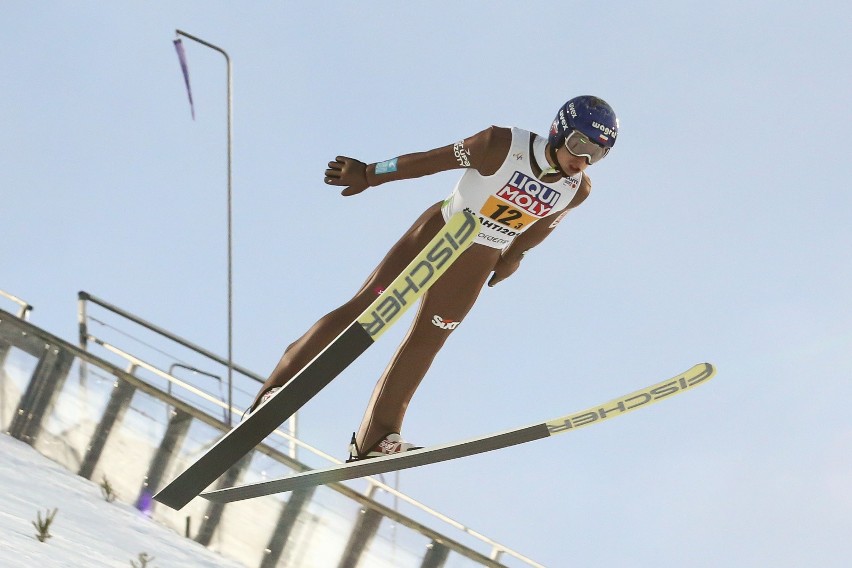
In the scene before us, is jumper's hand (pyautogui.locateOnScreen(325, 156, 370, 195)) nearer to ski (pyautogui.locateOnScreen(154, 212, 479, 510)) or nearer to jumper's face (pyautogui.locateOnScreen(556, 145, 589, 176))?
ski (pyautogui.locateOnScreen(154, 212, 479, 510))

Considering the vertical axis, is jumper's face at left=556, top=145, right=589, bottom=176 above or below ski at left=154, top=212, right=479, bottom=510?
above

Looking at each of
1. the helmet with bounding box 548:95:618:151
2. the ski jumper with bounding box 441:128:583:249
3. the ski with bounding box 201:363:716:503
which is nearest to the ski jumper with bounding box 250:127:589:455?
the ski jumper with bounding box 441:128:583:249

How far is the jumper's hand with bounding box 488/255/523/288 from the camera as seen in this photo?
6.27m

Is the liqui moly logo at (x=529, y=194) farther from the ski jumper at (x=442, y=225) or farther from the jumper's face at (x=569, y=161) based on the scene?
the jumper's face at (x=569, y=161)

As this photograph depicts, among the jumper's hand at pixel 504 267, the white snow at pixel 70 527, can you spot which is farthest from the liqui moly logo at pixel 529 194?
the white snow at pixel 70 527

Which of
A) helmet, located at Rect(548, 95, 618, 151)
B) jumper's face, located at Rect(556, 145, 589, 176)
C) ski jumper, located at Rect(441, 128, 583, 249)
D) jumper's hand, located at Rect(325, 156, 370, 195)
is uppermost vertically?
helmet, located at Rect(548, 95, 618, 151)

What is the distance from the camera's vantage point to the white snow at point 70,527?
21.2ft

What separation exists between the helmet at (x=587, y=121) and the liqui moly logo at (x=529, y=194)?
0.20 meters

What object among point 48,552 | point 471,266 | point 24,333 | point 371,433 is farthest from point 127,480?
point 471,266

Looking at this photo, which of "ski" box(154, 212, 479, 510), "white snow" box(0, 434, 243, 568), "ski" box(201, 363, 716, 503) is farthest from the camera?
"white snow" box(0, 434, 243, 568)

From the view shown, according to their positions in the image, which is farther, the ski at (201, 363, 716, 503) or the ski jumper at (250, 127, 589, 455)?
the ski at (201, 363, 716, 503)

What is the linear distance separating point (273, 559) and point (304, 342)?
118 inches

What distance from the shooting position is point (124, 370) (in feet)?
Result: 29.3

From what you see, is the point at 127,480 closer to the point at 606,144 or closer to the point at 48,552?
the point at 48,552
